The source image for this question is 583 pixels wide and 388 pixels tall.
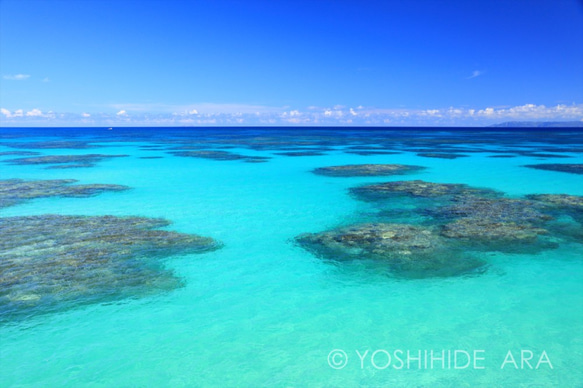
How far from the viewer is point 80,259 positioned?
474 inches

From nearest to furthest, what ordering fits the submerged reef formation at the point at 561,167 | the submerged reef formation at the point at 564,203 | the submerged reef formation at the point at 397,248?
the submerged reef formation at the point at 397,248 < the submerged reef formation at the point at 564,203 < the submerged reef formation at the point at 561,167

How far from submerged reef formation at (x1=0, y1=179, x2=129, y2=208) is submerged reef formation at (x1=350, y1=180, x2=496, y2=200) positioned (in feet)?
50.6

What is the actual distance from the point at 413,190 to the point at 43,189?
75.0 feet

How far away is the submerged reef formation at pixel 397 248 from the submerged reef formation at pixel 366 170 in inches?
626

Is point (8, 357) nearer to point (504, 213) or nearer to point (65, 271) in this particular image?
point (65, 271)

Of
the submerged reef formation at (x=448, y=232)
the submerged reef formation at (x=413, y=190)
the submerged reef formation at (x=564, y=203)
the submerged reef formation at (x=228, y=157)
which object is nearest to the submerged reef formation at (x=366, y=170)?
the submerged reef formation at (x=413, y=190)

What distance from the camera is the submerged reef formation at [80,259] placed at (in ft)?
32.3

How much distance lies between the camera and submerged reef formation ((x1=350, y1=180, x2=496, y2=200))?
2222cm

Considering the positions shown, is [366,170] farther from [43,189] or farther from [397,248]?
[43,189]

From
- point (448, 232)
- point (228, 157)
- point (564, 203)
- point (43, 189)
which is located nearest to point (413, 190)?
point (564, 203)

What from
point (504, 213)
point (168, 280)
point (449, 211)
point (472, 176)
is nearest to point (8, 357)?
point (168, 280)

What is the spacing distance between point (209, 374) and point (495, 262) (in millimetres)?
9197

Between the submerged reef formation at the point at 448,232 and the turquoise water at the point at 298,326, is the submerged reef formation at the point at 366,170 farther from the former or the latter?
the turquoise water at the point at 298,326

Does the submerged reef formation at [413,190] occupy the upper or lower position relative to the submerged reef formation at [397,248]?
upper
